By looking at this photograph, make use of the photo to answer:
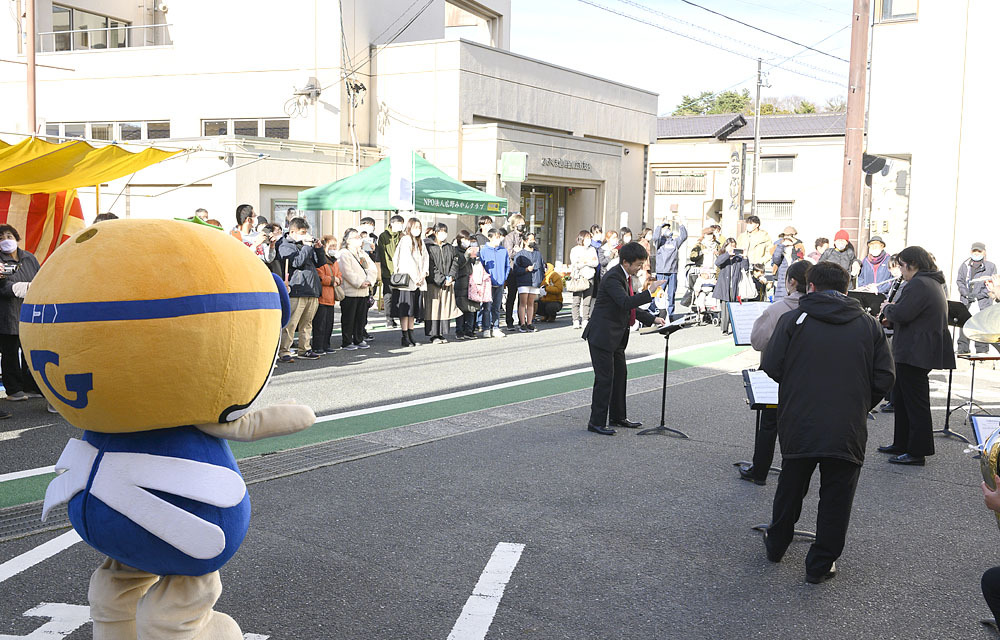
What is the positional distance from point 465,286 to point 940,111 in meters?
8.65

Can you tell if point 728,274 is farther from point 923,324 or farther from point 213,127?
point 213,127

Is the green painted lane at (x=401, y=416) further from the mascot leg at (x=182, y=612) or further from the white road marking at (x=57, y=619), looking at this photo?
the mascot leg at (x=182, y=612)

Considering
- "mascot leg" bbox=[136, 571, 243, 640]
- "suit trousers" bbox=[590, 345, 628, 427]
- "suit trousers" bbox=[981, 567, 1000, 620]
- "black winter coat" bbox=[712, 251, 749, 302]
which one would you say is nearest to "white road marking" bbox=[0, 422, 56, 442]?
"suit trousers" bbox=[590, 345, 628, 427]

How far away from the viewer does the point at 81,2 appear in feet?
101

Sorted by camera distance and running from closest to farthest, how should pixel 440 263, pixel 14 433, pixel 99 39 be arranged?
1. pixel 14 433
2. pixel 440 263
3. pixel 99 39

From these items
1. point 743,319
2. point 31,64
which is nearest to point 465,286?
point 743,319

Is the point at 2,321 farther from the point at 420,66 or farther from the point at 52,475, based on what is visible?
the point at 420,66

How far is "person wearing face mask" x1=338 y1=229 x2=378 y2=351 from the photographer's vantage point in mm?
13570

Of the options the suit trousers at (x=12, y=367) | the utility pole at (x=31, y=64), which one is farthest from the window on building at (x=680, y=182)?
the suit trousers at (x=12, y=367)

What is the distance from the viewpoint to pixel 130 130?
95.1 feet

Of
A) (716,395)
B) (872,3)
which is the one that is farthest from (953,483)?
(872,3)

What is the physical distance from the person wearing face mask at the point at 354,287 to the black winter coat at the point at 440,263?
3.63 ft

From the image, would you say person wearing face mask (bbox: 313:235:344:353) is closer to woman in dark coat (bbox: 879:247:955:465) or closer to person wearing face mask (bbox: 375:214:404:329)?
person wearing face mask (bbox: 375:214:404:329)

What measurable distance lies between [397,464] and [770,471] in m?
3.17
